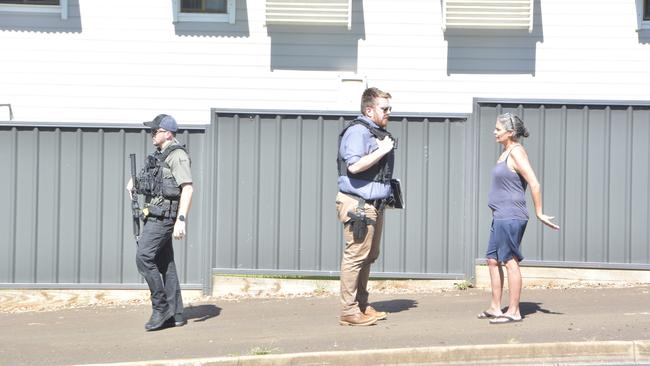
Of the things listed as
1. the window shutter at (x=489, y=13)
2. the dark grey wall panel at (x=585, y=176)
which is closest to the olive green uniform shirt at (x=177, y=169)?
the dark grey wall panel at (x=585, y=176)

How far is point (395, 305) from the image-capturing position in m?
10.2

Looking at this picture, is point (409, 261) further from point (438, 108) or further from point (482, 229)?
point (438, 108)

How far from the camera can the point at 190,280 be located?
432 inches

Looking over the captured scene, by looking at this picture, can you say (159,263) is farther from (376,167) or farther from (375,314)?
(376,167)

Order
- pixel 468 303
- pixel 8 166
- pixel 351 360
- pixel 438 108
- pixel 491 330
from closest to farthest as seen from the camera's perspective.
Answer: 1. pixel 351 360
2. pixel 491 330
3. pixel 468 303
4. pixel 8 166
5. pixel 438 108

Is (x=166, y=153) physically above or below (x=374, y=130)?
below

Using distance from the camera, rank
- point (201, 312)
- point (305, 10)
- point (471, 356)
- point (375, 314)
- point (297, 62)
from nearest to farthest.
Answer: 1. point (471, 356)
2. point (375, 314)
3. point (201, 312)
4. point (305, 10)
5. point (297, 62)

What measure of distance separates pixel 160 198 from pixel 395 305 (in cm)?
268

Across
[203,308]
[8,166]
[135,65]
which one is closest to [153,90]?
[135,65]

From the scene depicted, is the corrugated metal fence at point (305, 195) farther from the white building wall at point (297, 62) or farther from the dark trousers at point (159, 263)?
the white building wall at point (297, 62)

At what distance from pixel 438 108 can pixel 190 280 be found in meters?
3.89

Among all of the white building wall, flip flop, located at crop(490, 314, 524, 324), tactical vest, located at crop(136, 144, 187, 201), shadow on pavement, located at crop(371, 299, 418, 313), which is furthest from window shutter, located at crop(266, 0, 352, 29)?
flip flop, located at crop(490, 314, 524, 324)

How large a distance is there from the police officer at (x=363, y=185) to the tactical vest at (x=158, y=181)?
1433mm

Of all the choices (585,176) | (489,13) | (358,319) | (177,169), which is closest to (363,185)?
(358,319)
